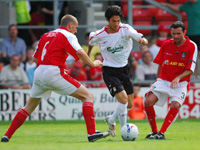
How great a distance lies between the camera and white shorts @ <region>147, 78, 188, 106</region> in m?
9.32

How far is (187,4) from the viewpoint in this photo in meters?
15.3

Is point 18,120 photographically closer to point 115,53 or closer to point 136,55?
point 115,53

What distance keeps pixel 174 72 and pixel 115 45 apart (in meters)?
1.35

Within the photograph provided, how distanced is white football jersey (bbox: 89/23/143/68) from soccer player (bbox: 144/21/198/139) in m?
0.79

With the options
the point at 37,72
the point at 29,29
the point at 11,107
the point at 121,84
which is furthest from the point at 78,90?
the point at 29,29

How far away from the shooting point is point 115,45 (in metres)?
9.99

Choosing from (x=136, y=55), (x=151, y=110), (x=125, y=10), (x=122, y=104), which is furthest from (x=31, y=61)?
(x=151, y=110)

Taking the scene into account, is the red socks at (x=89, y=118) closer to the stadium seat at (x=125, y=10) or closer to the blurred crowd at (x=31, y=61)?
the blurred crowd at (x=31, y=61)

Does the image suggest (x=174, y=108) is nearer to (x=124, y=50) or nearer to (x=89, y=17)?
(x=124, y=50)

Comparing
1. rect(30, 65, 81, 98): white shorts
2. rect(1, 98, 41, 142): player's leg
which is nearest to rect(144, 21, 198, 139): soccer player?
rect(30, 65, 81, 98): white shorts

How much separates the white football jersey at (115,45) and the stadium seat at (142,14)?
26.1ft

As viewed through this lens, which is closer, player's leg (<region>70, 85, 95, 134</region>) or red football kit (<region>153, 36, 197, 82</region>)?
player's leg (<region>70, 85, 95, 134</region>)

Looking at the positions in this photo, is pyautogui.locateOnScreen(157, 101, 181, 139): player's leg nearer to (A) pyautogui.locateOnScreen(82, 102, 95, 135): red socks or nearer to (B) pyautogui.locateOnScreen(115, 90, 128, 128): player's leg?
(B) pyautogui.locateOnScreen(115, 90, 128, 128): player's leg

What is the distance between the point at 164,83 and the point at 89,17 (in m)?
9.14
